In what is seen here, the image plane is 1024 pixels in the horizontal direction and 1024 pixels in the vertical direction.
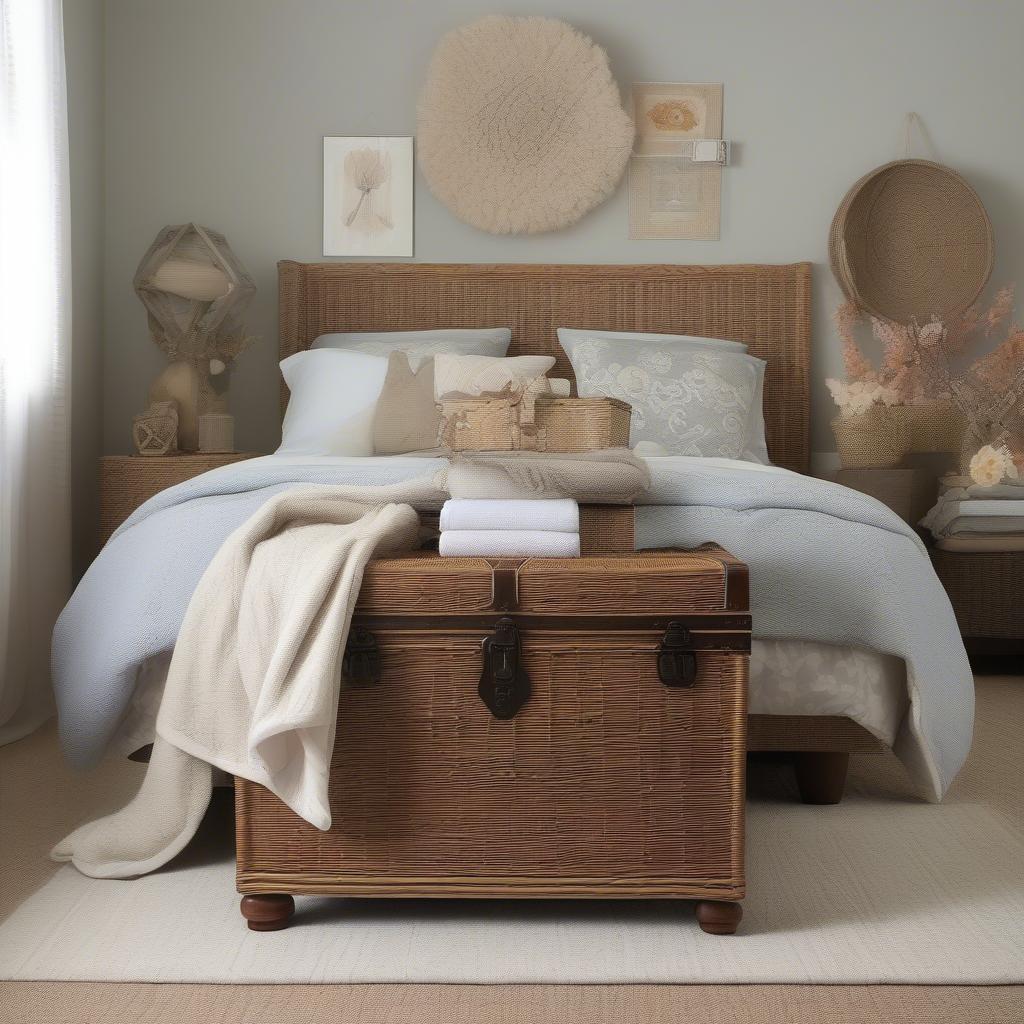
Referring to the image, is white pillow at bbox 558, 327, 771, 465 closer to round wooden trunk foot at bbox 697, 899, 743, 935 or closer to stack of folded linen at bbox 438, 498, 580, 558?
stack of folded linen at bbox 438, 498, 580, 558

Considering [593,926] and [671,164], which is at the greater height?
[671,164]

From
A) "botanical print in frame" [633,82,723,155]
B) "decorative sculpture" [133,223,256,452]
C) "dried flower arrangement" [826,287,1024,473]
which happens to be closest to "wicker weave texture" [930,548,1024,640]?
"dried flower arrangement" [826,287,1024,473]

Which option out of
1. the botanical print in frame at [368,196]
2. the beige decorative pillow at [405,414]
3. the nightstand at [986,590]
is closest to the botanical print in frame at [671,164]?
the botanical print in frame at [368,196]

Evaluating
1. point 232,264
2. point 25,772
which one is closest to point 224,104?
point 232,264

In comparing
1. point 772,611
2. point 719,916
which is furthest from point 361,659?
point 772,611

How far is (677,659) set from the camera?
1.73 meters

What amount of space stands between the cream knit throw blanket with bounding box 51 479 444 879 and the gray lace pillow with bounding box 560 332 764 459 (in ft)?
5.49

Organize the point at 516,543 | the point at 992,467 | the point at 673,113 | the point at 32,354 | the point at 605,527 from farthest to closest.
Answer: the point at 673,113 → the point at 992,467 → the point at 32,354 → the point at 605,527 → the point at 516,543

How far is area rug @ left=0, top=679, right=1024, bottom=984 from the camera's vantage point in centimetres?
166

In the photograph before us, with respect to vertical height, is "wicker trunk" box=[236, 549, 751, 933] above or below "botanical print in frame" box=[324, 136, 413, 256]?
below

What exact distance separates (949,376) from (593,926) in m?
2.85

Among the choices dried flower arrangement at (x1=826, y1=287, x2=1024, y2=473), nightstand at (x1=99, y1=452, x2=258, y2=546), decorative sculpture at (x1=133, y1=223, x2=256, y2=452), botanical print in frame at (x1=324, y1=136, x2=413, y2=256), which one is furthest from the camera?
botanical print in frame at (x1=324, y1=136, x2=413, y2=256)

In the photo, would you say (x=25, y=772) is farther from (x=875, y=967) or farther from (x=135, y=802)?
(x=875, y=967)

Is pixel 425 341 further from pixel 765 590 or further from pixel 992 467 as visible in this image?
pixel 765 590
